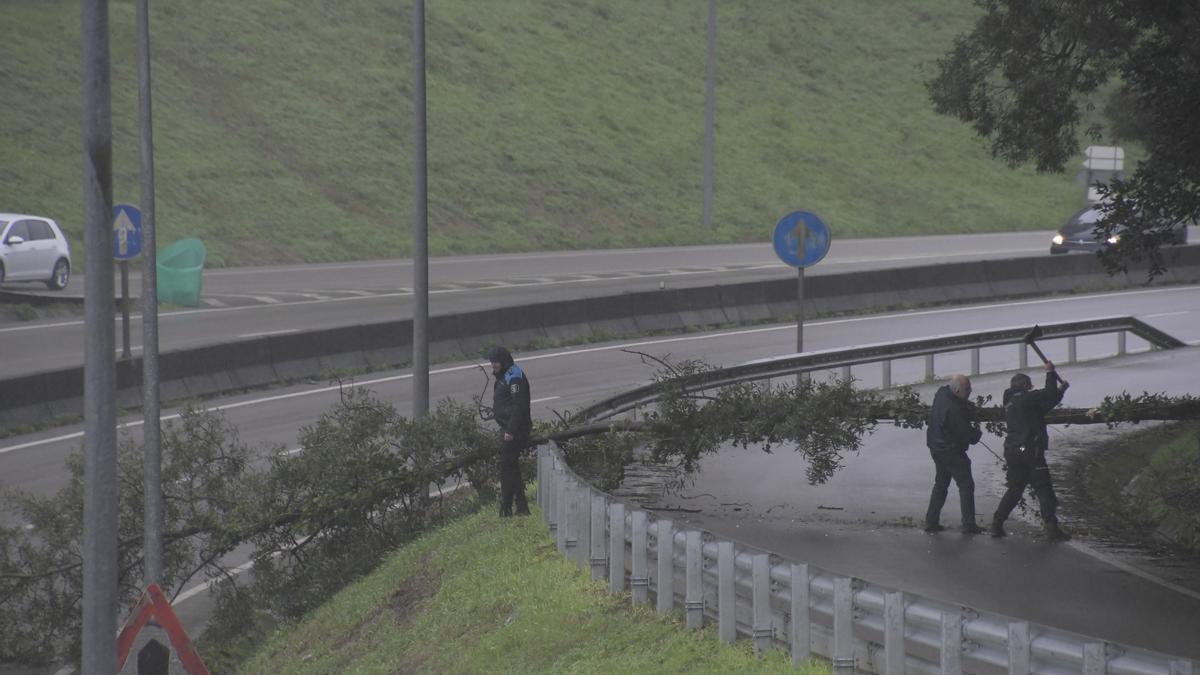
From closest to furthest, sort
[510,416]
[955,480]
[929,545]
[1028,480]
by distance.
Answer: [510,416], [929,545], [1028,480], [955,480]

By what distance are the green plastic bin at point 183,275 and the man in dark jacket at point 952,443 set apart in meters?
20.4

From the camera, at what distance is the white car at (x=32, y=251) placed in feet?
106

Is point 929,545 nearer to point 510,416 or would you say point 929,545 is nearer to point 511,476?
point 511,476

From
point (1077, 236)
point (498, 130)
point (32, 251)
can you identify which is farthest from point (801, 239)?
point (498, 130)

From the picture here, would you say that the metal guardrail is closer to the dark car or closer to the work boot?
the work boot

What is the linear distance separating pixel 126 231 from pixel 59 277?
11.2 metres

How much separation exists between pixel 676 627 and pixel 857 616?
1.79 metres

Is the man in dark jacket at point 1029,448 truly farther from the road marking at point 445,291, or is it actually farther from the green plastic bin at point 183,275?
the green plastic bin at point 183,275

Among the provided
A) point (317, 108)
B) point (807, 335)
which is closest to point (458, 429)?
point (807, 335)

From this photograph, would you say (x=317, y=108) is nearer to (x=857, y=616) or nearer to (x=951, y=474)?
(x=951, y=474)

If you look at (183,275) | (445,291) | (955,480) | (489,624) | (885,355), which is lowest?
(489,624)

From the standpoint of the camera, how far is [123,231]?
925 inches

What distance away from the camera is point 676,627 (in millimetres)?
10219

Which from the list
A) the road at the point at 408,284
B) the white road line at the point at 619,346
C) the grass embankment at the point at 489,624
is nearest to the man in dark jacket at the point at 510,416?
the grass embankment at the point at 489,624
